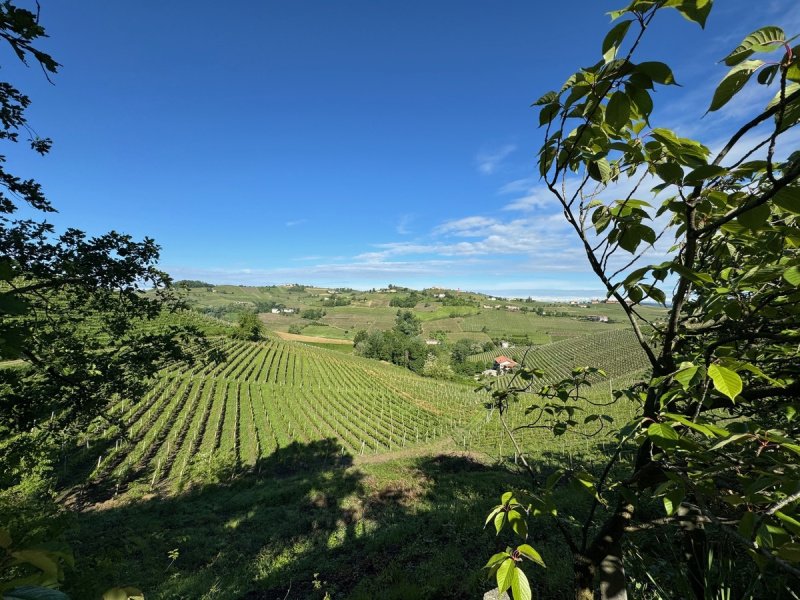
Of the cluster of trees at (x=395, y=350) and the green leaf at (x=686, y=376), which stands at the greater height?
the green leaf at (x=686, y=376)

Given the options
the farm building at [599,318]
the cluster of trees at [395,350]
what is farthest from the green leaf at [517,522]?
the farm building at [599,318]

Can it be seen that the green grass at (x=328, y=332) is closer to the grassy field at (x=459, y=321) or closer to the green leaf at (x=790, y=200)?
the grassy field at (x=459, y=321)

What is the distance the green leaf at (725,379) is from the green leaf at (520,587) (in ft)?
3.69

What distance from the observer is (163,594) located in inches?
304

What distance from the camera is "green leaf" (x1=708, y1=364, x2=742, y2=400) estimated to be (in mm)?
1235

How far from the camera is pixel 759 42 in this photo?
100 cm

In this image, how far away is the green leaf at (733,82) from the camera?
3.38 ft

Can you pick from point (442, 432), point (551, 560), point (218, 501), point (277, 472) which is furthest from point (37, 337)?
point (442, 432)

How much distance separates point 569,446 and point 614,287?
25699mm

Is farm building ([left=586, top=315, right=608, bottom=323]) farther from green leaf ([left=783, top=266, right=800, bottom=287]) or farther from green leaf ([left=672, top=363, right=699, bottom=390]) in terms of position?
green leaf ([left=672, top=363, right=699, bottom=390])

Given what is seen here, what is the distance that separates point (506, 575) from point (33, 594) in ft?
5.48

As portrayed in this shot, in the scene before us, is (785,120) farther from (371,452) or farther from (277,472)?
(371,452)

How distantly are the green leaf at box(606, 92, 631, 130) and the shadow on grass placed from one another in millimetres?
6274

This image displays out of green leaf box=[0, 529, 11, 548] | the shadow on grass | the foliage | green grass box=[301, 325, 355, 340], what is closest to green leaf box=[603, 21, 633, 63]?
green leaf box=[0, 529, 11, 548]
